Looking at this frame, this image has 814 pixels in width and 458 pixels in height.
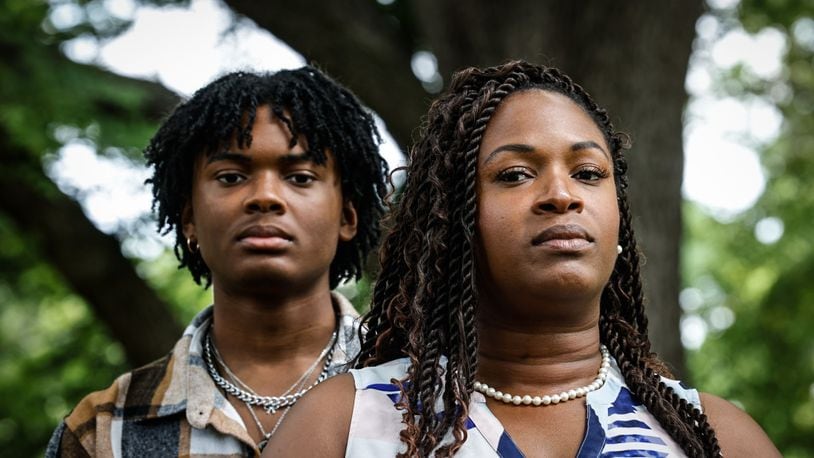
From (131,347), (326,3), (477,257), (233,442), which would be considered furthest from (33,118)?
(477,257)

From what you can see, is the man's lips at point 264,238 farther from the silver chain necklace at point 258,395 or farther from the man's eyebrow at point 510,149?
the man's eyebrow at point 510,149

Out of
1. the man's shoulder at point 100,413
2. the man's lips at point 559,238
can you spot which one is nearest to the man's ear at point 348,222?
the man's shoulder at point 100,413

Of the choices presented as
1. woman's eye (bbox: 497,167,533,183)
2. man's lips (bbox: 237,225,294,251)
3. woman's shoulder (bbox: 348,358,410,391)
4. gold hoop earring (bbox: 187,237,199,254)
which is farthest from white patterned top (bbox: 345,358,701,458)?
gold hoop earring (bbox: 187,237,199,254)

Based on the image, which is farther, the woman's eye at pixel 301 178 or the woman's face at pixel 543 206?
the woman's eye at pixel 301 178

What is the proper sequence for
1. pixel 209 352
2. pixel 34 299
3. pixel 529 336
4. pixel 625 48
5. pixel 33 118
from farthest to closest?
pixel 34 299
pixel 33 118
pixel 625 48
pixel 209 352
pixel 529 336

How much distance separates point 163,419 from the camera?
12.3 ft

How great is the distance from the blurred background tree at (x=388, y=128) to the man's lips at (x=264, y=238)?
1.46 m

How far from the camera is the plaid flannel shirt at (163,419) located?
363 cm

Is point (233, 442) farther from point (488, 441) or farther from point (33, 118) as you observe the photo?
point (33, 118)

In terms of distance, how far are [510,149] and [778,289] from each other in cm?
871

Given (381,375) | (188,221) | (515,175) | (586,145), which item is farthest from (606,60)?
(381,375)

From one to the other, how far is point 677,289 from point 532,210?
3.76 meters

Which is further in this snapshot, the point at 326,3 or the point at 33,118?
the point at 33,118

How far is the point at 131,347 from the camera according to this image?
7.70 metres
